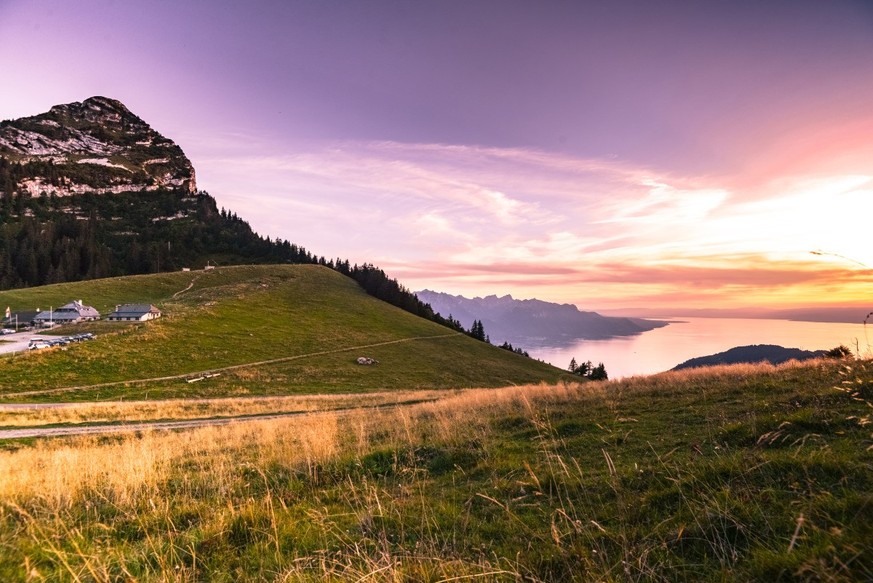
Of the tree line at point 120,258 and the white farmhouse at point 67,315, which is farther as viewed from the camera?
the tree line at point 120,258

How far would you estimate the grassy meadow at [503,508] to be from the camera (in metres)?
3.29

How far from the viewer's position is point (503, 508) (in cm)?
486

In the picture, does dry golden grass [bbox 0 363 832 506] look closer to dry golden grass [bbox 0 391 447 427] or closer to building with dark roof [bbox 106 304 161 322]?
dry golden grass [bbox 0 391 447 427]

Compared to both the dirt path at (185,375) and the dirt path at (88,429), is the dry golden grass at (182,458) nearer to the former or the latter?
the dirt path at (88,429)

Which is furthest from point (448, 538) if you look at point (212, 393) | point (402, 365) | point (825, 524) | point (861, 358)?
point (402, 365)

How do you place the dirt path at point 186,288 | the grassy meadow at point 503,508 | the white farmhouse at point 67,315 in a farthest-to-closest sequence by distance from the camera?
1. the dirt path at point 186,288
2. the white farmhouse at point 67,315
3. the grassy meadow at point 503,508

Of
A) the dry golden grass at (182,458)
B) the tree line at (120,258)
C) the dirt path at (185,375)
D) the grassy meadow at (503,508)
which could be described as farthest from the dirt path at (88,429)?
the tree line at (120,258)

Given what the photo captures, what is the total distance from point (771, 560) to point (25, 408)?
47814 mm

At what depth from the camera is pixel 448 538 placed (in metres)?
4.29

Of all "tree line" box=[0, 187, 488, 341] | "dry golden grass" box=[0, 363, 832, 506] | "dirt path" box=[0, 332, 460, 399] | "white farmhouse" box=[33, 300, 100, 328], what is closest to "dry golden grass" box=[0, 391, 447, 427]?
"dirt path" box=[0, 332, 460, 399]

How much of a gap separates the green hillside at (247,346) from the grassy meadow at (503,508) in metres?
44.6

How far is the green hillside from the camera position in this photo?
4841cm

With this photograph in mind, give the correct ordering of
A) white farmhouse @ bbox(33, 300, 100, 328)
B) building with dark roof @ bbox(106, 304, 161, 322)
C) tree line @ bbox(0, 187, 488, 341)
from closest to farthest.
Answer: white farmhouse @ bbox(33, 300, 100, 328), building with dark roof @ bbox(106, 304, 161, 322), tree line @ bbox(0, 187, 488, 341)

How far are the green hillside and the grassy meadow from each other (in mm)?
44627
